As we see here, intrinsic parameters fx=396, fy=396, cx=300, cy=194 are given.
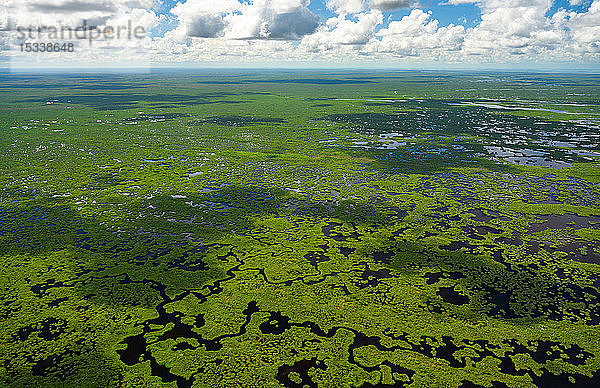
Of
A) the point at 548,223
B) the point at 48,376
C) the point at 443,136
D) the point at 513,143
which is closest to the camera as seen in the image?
the point at 48,376

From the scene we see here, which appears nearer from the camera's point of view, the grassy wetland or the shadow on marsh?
the grassy wetland

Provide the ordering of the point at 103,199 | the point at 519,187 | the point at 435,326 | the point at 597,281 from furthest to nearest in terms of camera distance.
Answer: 1. the point at 519,187
2. the point at 103,199
3. the point at 597,281
4. the point at 435,326

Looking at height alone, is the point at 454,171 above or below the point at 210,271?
above

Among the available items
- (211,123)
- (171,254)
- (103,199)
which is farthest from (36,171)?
(211,123)

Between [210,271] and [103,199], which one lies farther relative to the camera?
[103,199]

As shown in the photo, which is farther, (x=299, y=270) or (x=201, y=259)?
(x=201, y=259)

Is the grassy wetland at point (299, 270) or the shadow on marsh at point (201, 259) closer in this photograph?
the grassy wetland at point (299, 270)

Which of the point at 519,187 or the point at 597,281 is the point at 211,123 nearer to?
the point at 519,187

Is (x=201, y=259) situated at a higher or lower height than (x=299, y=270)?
lower
